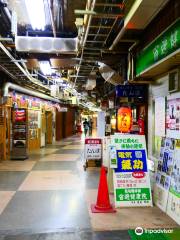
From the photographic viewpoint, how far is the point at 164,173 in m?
6.61

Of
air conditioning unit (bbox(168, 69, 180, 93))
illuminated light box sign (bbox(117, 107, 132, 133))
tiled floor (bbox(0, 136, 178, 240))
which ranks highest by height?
air conditioning unit (bbox(168, 69, 180, 93))

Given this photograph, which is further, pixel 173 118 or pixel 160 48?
pixel 173 118

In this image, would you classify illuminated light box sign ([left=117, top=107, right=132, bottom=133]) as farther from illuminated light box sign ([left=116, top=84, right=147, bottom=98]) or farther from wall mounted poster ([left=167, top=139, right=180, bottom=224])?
wall mounted poster ([left=167, top=139, right=180, bottom=224])

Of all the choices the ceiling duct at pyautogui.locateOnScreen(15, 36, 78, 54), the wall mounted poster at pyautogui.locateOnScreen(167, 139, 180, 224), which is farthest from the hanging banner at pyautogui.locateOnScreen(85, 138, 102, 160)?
the wall mounted poster at pyautogui.locateOnScreen(167, 139, 180, 224)

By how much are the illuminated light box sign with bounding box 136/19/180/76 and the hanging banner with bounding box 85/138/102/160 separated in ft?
14.1

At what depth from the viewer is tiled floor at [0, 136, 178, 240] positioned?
5.29 metres

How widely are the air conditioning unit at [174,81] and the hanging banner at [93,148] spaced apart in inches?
213

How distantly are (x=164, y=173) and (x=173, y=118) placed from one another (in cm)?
108

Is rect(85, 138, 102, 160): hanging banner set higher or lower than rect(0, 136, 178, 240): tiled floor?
higher

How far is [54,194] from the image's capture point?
7969 millimetres

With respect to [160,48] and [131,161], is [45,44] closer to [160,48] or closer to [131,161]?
[160,48]

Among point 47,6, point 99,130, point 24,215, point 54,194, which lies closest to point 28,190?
point 54,194

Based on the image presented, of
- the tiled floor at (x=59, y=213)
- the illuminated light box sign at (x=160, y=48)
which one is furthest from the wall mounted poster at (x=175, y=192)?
the illuminated light box sign at (x=160, y=48)

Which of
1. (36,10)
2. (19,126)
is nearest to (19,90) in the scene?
(19,126)
